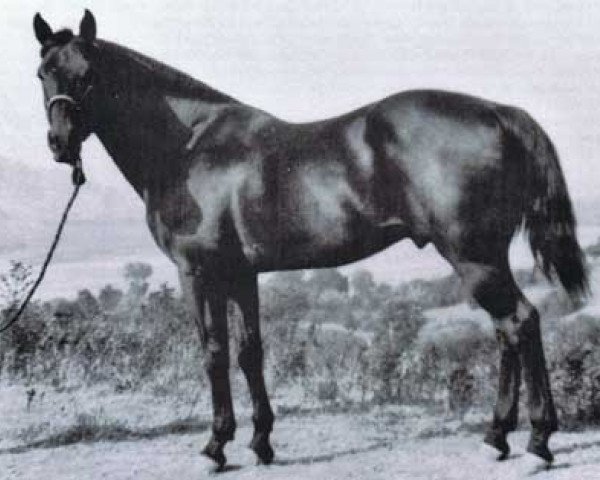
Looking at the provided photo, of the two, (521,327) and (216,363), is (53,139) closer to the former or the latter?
(216,363)

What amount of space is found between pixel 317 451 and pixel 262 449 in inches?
12.5

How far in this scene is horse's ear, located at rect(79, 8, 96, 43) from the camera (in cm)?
405

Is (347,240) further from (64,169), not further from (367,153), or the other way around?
(64,169)

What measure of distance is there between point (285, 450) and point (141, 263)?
1.68 metres

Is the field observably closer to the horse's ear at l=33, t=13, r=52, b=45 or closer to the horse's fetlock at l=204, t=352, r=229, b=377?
the horse's fetlock at l=204, t=352, r=229, b=377

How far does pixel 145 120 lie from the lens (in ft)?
14.0

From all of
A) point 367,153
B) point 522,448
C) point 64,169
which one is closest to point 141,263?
point 64,169

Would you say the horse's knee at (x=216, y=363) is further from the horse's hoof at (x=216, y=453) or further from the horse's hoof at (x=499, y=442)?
the horse's hoof at (x=499, y=442)

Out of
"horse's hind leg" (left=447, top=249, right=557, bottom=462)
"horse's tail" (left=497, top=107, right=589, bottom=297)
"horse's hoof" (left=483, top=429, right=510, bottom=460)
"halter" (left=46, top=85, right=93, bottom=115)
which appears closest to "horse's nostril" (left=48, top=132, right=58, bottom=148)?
"halter" (left=46, top=85, right=93, bottom=115)

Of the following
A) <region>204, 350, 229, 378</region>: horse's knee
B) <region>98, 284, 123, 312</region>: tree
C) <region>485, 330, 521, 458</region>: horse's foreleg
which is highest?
<region>98, 284, 123, 312</region>: tree

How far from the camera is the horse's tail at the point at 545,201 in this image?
3.72 m

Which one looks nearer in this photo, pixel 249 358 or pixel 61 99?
pixel 61 99

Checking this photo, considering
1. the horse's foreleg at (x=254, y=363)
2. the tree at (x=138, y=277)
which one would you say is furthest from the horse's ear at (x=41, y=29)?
the tree at (x=138, y=277)

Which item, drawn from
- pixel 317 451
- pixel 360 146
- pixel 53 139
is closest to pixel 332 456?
pixel 317 451
